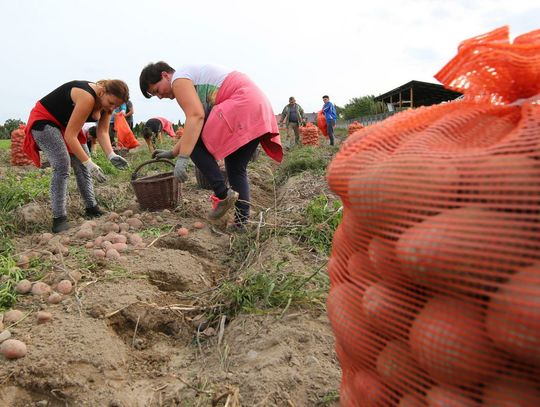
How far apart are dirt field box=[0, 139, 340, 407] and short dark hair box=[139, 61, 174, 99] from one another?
1.15m

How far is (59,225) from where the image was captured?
12.3ft

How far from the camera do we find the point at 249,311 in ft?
7.17

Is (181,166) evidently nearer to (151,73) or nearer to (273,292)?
(151,73)

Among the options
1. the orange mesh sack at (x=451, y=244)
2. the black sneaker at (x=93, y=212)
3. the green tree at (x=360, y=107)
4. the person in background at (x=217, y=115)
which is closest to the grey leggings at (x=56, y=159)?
the black sneaker at (x=93, y=212)

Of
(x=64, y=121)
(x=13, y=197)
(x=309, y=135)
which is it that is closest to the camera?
(x=64, y=121)

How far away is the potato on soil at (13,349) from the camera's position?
175 cm

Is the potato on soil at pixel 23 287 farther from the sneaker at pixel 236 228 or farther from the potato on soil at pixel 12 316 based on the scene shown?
the sneaker at pixel 236 228

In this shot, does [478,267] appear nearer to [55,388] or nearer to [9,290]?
[55,388]

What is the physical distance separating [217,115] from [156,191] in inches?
53.5

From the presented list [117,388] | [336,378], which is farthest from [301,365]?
[117,388]

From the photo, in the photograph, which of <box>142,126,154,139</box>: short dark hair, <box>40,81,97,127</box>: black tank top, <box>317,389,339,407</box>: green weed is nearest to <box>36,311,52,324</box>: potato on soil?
<box>317,389,339,407</box>: green weed

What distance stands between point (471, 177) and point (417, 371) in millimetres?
416

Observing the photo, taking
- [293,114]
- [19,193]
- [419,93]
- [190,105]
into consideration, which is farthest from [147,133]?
[419,93]

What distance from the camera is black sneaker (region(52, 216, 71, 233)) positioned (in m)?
3.74
